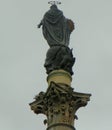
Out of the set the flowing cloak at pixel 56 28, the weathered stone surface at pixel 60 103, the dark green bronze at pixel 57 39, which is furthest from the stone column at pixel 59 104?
the flowing cloak at pixel 56 28

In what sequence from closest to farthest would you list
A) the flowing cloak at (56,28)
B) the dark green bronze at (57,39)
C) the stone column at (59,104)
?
the stone column at (59,104), the dark green bronze at (57,39), the flowing cloak at (56,28)

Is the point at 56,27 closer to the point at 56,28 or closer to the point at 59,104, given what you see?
the point at 56,28

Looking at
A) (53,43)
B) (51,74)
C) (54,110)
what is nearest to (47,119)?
(54,110)

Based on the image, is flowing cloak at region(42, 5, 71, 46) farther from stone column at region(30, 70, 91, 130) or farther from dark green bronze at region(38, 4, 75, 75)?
stone column at region(30, 70, 91, 130)

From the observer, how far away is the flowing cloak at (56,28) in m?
24.5

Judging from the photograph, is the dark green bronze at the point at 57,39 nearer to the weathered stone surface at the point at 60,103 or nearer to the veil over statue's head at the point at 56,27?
the veil over statue's head at the point at 56,27

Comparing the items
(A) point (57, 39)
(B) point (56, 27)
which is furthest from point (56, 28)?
(A) point (57, 39)

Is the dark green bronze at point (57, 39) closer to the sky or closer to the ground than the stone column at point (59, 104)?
closer to the sky

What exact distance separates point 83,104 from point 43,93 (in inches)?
60.4

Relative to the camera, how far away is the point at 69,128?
2170cm

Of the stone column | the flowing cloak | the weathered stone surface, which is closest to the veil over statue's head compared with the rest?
the flowing cloak

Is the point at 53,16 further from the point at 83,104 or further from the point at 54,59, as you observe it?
the point at 83,104

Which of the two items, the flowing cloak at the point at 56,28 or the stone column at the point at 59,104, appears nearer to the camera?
the stone column at the point at 59,104

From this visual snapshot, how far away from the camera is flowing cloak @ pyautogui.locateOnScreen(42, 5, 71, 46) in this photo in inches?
965
